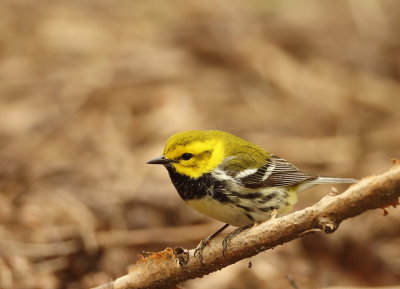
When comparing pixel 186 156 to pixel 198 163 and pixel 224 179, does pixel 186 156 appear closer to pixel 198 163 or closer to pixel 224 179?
pixel 198 163

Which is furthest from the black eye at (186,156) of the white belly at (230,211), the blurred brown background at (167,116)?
the blurred brown background at (167,116)

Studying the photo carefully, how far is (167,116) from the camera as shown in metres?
6.96

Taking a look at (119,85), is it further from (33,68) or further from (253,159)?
(253,159)

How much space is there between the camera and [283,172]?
13.6 ft

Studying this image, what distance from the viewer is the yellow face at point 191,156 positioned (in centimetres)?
371

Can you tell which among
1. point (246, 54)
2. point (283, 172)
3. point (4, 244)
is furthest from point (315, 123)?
point (4, 244)

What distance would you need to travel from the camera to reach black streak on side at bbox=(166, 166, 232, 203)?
11.8 ft

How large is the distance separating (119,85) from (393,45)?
3.73m

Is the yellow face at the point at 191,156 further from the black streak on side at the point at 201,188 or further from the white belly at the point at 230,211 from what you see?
the white belly at the point at 230,211

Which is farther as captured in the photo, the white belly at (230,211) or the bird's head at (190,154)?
Answer: the bird's head at (190,154)

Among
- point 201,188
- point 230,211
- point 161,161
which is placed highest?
point 161,161

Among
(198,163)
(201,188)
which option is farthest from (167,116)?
(201,188)

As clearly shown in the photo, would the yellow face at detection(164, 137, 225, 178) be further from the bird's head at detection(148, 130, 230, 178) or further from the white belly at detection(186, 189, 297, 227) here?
the white belly at detection(186, 189, 297, 227)

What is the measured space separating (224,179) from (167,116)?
3.33 meters
